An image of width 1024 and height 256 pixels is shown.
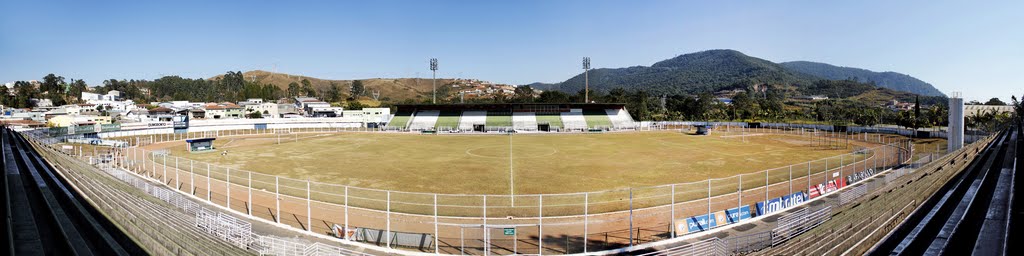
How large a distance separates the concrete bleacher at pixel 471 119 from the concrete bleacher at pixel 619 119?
20.8m

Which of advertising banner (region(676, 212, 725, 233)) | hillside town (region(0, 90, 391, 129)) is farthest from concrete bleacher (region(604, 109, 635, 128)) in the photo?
advertising banner (region(676, 212, 725, 233))

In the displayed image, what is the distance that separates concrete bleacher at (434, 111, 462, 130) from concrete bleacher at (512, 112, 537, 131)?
9.10 m

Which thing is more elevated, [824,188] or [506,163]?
[824,188]

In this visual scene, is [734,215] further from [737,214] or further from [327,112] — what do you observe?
[327,112]

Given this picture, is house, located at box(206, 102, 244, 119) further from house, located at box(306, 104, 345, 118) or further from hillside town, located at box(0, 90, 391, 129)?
house, located at box(306, 104, 345, 118)

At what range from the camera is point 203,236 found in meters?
9.98

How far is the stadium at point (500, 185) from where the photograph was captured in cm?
1412

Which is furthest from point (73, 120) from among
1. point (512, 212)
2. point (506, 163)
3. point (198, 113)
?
point (512, 212)

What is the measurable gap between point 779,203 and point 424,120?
62.2 metres

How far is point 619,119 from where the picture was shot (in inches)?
2977

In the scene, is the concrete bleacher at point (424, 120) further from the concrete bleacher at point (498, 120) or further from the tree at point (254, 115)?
the tree at point (254, 115)

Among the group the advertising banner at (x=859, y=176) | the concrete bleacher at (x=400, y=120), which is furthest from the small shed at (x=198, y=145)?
the advertising banner at (x=859, y=176)

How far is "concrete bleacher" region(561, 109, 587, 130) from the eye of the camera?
70.3 metres

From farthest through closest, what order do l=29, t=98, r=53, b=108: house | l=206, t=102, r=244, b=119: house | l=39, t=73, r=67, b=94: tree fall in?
1. l=39, t=73, r=67, b=94: tree
2. l=29, t=98, r=53, b=108: house
3. l=206, t=102, r=244, b=119: house
